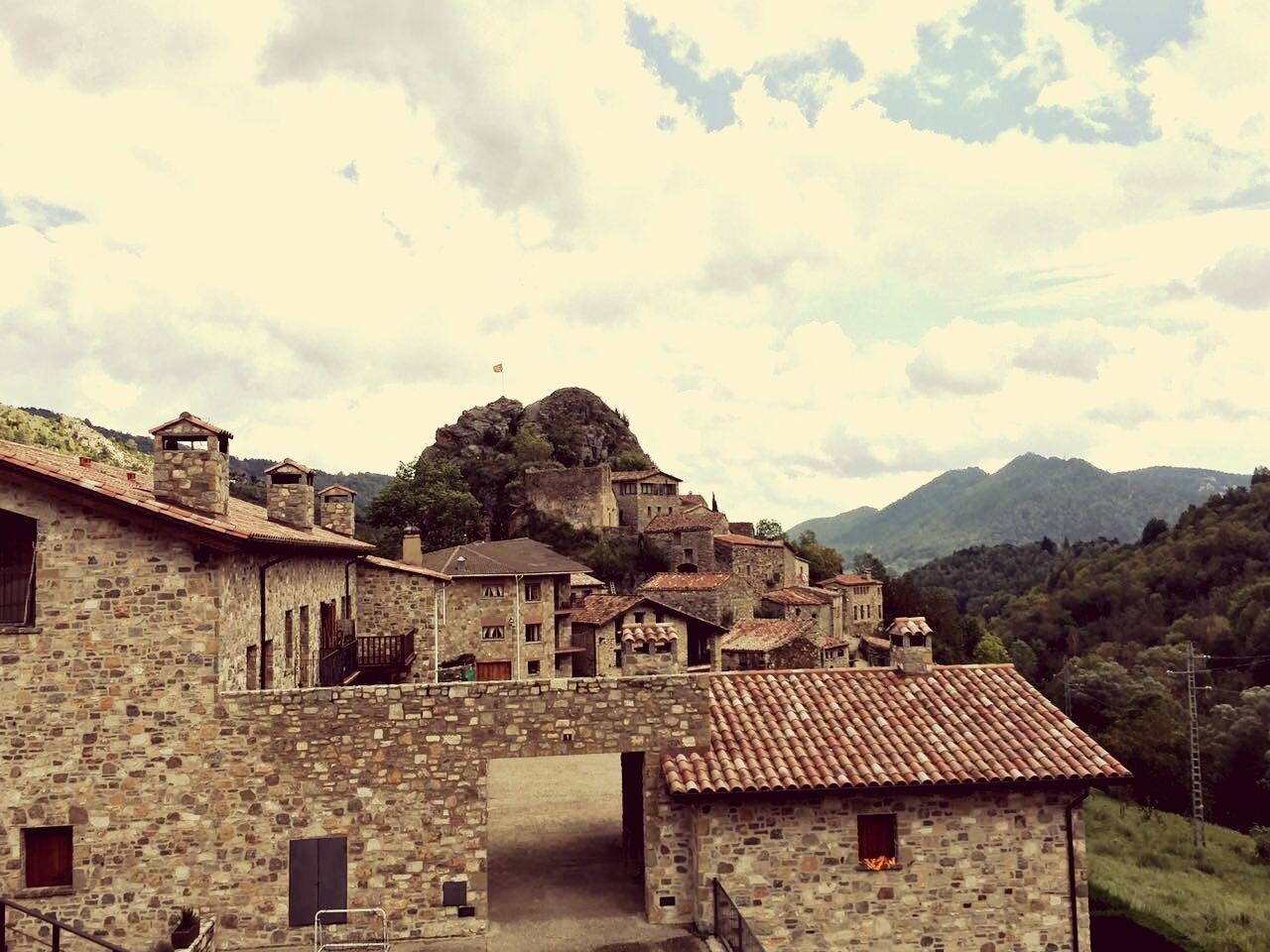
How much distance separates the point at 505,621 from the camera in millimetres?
45875

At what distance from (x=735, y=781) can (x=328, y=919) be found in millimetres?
6972

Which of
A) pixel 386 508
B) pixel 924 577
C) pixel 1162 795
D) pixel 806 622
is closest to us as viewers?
pixel 1162 795

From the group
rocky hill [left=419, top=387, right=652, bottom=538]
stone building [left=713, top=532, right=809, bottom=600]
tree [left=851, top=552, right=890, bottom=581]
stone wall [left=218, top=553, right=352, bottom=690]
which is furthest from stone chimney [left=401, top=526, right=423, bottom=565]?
tree [left=851, top=552, right=890, bottom=581]

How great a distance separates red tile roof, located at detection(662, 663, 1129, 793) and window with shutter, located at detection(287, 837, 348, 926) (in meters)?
5.54

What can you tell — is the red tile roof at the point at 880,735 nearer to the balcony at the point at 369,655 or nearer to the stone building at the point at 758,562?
the balcony at the point at 369,655

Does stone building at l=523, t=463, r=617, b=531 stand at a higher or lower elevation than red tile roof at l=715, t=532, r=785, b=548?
higher

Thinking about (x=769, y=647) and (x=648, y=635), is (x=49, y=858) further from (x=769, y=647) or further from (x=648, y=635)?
(x=769, y=647)

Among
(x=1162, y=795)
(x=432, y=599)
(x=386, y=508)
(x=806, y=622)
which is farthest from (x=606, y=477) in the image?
(x=432, y=599)

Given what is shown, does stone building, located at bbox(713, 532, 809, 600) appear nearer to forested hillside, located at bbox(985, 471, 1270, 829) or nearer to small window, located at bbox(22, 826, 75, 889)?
forested hillside, located at bbox(985, 471, 1270, 829)

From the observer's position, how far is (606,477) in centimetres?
8562

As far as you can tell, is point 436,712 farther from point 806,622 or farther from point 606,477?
point 606,477

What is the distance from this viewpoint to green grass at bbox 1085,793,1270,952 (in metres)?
23.6

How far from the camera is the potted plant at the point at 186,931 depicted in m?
13.0

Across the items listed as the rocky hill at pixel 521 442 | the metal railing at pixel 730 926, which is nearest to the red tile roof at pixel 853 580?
the rocky hill at pixel 521 442
